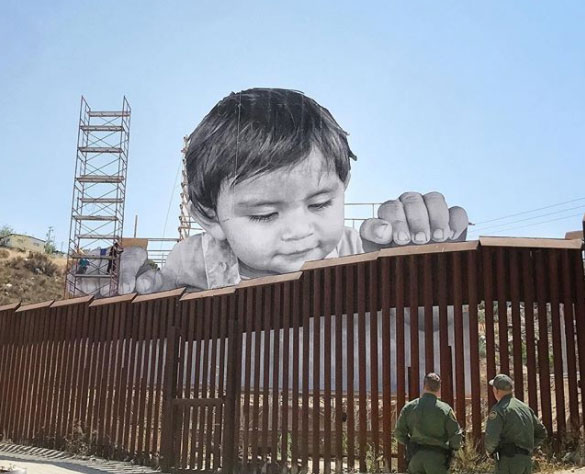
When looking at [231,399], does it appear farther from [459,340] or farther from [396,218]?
[396,218]

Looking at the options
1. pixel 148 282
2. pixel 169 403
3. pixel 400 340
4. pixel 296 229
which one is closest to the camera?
pixel 400 340

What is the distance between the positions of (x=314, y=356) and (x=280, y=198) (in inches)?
769

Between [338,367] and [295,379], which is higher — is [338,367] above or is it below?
above

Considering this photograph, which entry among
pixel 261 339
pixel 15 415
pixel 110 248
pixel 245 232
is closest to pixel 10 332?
pixel 15 415

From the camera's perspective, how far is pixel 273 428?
356 inches

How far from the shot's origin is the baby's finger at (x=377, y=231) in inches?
1088

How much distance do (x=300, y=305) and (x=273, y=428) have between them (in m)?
1.68

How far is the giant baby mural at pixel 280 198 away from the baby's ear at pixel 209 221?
5 cm

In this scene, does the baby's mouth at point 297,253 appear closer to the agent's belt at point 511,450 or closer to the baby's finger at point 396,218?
the baby's finger at point 396,218

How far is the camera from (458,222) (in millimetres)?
27578

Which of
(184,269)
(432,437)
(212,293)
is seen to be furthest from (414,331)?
(184,269)

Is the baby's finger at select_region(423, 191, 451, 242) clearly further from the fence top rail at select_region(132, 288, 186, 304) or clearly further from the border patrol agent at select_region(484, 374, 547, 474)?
the border patrol agent at select_region(484, 374, 547, 474)

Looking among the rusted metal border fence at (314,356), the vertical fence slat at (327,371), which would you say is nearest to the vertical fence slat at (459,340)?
the rusted metal border fence at (314,356)

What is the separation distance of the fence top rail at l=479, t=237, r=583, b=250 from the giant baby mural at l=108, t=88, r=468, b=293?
19.4 metres
